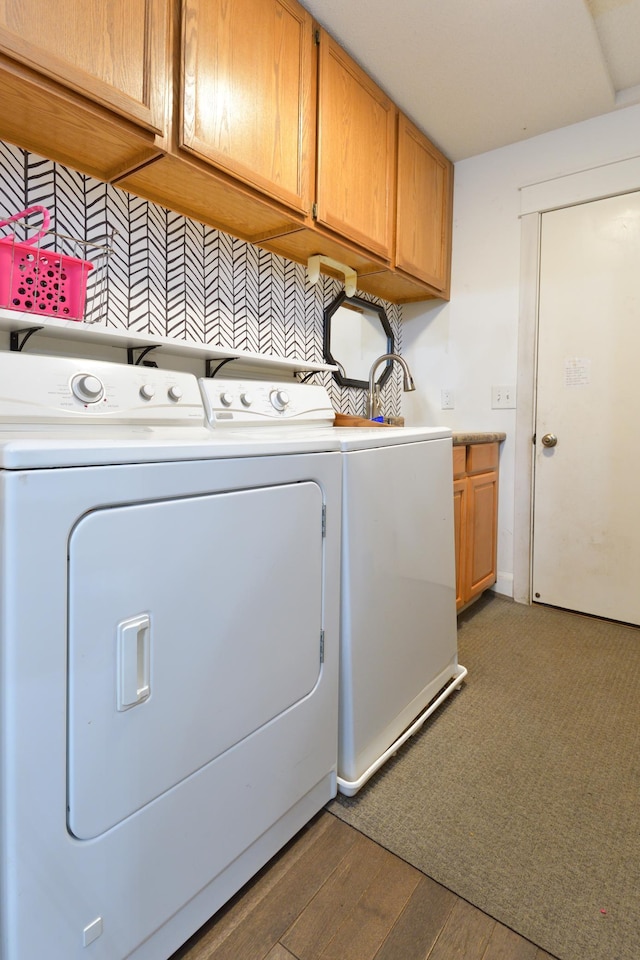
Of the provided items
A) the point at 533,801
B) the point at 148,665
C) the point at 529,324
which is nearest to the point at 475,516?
the point at 529,324

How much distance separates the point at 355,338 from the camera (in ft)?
8.55

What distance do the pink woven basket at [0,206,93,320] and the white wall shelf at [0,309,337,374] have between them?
0.04 meters

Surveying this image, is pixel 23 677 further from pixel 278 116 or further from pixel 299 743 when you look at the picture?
pixel 278 116

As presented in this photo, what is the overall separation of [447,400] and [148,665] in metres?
2.42

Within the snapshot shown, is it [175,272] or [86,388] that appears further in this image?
[175,272]

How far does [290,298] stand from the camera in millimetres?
2205

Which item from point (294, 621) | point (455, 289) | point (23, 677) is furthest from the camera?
point (455, 289)

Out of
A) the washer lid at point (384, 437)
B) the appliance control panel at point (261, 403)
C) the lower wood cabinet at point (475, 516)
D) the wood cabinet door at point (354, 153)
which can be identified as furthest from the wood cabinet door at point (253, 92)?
the lower wood cabinet at point (475, 516)

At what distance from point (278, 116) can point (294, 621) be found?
1580mm

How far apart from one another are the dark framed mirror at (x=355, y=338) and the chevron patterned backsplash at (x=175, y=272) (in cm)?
8

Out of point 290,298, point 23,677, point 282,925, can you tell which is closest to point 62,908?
point 23,677

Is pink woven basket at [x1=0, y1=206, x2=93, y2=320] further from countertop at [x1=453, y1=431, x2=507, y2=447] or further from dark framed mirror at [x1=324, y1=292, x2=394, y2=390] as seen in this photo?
countertop at [x1=453, y1=431, x2=507, y2=447]

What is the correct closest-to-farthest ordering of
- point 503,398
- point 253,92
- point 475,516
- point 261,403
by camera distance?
1. point 253,92
2. point 261,403
3. point 475,516
4. point 503,398

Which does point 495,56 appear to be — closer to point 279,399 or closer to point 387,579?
point 279,399
